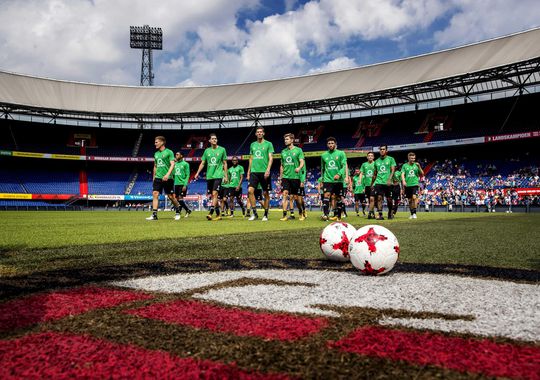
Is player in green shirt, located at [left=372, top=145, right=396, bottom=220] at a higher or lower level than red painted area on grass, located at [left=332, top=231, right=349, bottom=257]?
higher

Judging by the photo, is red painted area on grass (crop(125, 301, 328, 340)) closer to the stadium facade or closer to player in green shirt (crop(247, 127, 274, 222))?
player in green shirt (crop(247, 127, 274, 222))

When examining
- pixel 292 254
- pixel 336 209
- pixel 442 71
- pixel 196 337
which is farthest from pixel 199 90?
pixel 196 337

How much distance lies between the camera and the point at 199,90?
4806 centimetres

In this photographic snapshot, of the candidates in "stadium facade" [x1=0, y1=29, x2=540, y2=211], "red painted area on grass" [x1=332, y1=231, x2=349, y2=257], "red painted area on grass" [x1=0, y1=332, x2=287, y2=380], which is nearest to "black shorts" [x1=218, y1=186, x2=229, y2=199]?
"red painted area on grass" [x1=332, y1=231, x2=349, y2=257]

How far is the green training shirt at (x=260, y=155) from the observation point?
40.0 feet

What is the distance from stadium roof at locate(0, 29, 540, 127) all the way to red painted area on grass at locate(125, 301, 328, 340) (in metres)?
30.3

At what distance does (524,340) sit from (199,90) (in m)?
48.7

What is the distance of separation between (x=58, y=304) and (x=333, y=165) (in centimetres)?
1076

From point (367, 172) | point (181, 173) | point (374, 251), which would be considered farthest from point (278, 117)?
point (374, 251)

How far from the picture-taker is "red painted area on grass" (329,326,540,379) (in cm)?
158

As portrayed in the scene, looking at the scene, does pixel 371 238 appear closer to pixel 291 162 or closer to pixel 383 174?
pixel 291 162

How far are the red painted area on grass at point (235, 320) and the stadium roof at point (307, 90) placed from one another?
1191 inches

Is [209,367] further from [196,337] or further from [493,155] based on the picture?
[493,155]

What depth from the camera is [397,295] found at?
2.93 m
